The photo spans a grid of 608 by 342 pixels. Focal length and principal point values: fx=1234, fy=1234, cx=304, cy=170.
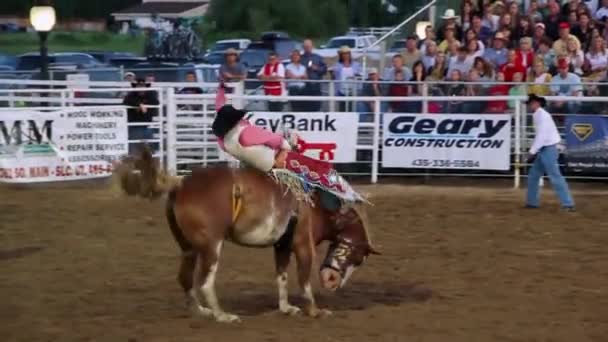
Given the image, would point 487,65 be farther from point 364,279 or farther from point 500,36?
point 364,279

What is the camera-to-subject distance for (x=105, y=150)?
17.0m

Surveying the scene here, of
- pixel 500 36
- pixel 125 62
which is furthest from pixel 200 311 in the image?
pixel 125 62

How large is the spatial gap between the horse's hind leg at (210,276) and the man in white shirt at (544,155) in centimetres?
657

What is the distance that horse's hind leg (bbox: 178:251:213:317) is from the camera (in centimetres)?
845

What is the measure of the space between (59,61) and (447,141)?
17.0 metres

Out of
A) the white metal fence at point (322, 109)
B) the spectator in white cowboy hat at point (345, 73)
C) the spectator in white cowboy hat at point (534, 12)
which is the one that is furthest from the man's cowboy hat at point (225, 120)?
the spectator in white cowboy hat at point (534, 12)

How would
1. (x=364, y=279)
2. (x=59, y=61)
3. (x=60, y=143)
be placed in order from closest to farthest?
(x=364, y=279) < (x=60, y=143) < (x=59, y=61)

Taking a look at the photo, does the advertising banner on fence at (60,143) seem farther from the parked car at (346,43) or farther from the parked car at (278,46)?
the parked car at (278,46)

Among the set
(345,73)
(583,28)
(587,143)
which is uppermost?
(583,28)

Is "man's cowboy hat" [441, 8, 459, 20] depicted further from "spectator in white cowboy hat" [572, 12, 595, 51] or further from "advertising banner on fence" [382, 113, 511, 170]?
"advertising banner on fence" [382, 113, 511, 170]

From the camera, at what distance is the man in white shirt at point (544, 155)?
14.0m

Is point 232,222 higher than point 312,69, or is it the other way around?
point 312,69

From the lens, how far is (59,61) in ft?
103

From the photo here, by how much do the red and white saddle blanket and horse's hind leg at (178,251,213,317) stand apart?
0.82 metres
